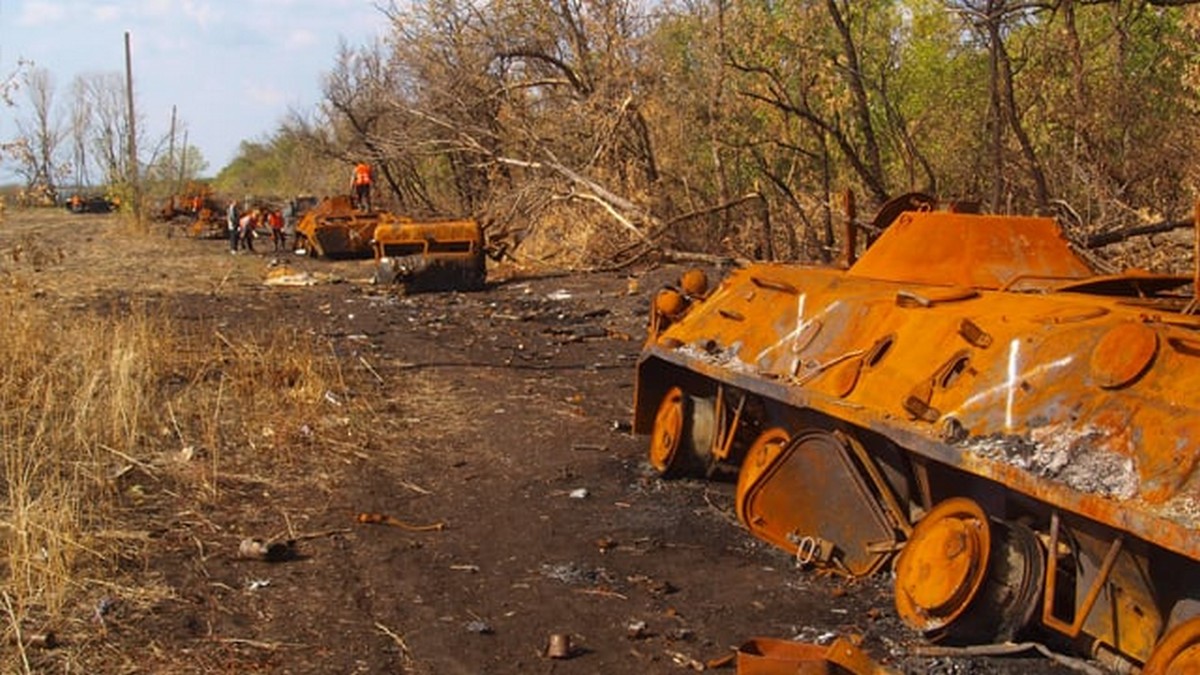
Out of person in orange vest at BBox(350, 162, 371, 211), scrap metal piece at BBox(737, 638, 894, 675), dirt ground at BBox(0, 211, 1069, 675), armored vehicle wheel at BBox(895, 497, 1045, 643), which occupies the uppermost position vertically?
person in orange vest at BBox(350, 162, 371, 211)

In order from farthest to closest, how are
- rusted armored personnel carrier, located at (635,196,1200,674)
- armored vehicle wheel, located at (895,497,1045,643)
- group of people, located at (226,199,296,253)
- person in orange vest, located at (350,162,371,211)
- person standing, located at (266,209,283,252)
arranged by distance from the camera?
person standing, located at (266,209,283,252) → person in orange vest, located at (350,162,371,211) → group of people, located at (226,199,296,253) → armored vehicle wheel, located at (895,497,1045,643) → rusted armored personnel carrier, located at (635,196,1200,674)

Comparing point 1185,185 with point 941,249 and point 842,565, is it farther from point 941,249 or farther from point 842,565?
point 842,565

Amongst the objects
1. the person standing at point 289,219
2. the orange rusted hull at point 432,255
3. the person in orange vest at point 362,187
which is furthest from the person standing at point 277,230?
the orange rusted hull at point 432,255

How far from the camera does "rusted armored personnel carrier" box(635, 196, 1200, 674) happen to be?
4316mm

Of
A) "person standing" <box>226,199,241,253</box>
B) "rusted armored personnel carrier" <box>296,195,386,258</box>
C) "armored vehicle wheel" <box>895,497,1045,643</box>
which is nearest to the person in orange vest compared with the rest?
"rusted armored personnel carrier" <box>296,195,386,258</box>

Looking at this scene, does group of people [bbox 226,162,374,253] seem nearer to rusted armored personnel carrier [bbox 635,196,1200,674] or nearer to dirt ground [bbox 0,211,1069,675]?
dirt ground [bbox 0,211,1069,675]

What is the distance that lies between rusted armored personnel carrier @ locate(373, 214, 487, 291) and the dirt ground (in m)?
7.60

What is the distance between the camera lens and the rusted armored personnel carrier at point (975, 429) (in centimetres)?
432

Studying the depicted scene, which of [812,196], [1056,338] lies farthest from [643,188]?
[1056,338]

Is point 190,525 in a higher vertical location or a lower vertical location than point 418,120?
lower

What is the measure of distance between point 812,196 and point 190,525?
13078 mm

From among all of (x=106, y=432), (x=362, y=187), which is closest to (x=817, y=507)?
(x=106, y=432)

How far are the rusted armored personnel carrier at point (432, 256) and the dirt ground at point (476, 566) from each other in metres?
7.60

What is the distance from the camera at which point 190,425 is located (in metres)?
9.17
